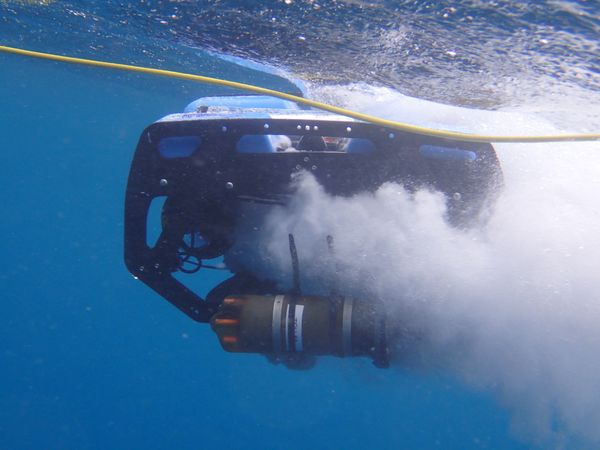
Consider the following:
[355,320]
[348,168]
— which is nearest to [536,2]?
[348,168]

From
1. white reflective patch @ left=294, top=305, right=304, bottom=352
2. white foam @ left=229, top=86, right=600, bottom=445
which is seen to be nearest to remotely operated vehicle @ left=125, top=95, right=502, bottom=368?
white reflective patch @ left=294, top=305, right=304, bottom=352

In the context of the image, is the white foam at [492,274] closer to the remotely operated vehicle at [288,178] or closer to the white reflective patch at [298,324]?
the remotely operated vehicle at [288,178]

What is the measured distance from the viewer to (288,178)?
3.23 m

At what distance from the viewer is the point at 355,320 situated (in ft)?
10.0

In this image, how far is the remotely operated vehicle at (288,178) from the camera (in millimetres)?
3051

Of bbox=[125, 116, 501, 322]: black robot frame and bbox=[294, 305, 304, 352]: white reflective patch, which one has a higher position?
bbox=[125, 116, 501, 322]: black robot frame

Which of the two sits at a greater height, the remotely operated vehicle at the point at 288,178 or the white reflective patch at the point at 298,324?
the remotely operated vehicle at the point at 288,178

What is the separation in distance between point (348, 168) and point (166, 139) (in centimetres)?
129

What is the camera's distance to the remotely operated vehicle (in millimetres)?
3051

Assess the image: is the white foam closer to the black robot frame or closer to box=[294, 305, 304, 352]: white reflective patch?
the black robot frame

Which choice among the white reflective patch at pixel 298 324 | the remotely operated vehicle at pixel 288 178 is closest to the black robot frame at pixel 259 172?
the remotely operated vehicle at pixel 288 178

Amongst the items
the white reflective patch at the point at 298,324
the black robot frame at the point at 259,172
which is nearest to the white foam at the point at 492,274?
the black robot frame at the point at 259,172

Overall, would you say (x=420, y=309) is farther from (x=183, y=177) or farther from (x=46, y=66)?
(x=46, y=66)

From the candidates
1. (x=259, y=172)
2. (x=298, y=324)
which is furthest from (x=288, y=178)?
(x=298, y=324)
